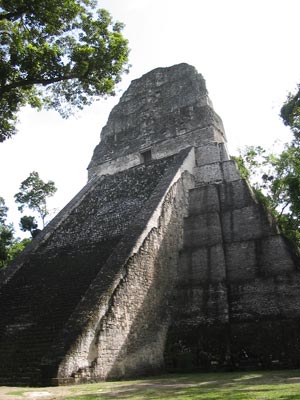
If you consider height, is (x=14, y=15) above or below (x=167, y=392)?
above

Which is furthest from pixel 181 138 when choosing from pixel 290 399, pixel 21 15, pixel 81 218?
pixel 290 399

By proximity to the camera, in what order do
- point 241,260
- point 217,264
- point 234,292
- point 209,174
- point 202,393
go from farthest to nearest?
point 209,174
point 217,264
point 241,260
point 234,292
point 202,393

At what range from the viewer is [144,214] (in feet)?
34.7

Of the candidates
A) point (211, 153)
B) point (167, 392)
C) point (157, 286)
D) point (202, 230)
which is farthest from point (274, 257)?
point (211, 153)

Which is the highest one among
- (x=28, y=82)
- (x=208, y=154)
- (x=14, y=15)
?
(x=208, y=154)

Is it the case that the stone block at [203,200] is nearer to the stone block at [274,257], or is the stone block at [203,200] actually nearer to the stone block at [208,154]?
the stone block at [208,154]

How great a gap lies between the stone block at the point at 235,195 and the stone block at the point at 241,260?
1.60 meters

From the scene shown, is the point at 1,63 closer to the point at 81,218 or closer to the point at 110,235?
the point at 110,235

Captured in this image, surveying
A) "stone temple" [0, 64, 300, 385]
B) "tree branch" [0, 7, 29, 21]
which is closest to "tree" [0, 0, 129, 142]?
"tree branch" [0, 7, 29, 21]

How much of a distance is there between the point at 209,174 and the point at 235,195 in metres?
2.02

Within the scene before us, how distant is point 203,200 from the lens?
12.6 meters

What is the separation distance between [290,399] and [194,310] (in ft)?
20.7

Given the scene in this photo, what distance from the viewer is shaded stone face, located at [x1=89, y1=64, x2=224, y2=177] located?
16391 mm

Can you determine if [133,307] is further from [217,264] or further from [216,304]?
[217,264]
